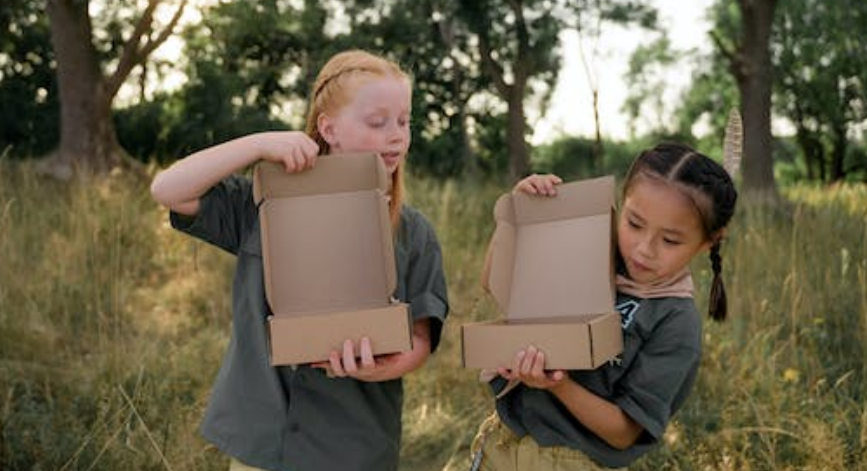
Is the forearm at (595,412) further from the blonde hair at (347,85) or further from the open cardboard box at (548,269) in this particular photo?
the blonde hair at (347,85)

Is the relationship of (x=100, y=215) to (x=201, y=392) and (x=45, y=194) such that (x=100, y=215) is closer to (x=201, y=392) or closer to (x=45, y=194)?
(x=45, y=194)

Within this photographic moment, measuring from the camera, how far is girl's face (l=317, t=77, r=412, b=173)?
1.83 m

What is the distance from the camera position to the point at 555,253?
1.80 m

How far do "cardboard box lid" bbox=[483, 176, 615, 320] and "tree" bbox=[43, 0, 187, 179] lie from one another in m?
8.27

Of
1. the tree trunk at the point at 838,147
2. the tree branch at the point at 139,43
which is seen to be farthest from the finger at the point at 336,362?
the tree trunk at the point at 838,147

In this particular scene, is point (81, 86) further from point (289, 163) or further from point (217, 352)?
point (289, 163)

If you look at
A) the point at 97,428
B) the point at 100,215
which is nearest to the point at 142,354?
the point at 97,428

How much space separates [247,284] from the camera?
1.81m

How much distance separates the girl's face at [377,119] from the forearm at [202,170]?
0.74 feet

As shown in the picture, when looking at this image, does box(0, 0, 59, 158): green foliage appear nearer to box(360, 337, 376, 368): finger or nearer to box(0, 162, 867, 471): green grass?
box(0, 162, 867, 471): green grass

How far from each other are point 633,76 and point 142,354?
3741 centimetres

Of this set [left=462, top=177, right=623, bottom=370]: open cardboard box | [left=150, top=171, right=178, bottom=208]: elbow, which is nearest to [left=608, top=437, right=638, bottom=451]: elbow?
[left=462, top=177, right=623, bottom=370]: open cardboard box

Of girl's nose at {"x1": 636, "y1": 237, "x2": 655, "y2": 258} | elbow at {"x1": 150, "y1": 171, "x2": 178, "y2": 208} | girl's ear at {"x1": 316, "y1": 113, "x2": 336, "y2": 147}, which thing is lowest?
girl's nose at {"x1": 636, "y1": 237, "x2": 655, "y2": 258}

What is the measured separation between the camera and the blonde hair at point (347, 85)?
185cm
